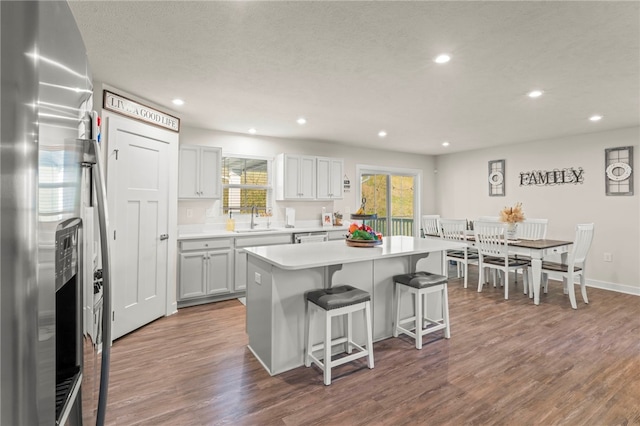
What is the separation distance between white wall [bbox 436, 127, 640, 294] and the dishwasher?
3604 mm

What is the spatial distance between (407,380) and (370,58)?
251 centimetres

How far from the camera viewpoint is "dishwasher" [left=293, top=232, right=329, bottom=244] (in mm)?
4961

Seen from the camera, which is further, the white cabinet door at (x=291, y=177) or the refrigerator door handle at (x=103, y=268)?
the white cabinet door at (x=291, y=177)

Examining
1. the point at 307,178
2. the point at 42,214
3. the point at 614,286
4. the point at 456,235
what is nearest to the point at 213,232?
the point at 307,178

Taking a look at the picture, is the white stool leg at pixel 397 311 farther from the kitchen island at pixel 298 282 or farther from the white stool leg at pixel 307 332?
the white stool leg at pixel 307 332

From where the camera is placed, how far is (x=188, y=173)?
14.1 ft

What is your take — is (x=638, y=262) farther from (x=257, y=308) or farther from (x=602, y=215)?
(x=257, y=308)

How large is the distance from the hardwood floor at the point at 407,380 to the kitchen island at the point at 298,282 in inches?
6.7

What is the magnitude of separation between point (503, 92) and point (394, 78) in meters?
1.25

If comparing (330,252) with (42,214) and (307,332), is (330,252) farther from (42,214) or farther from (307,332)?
(42,214)

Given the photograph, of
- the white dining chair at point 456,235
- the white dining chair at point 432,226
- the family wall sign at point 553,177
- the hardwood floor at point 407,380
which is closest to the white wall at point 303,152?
the white dining chair at point 432,226

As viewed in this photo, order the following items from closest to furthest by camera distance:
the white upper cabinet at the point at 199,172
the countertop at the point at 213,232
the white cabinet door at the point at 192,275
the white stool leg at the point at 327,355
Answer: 1. the white stool leg at the point at 327,355
2. the white cabinet door at the point at 192,275
3. the countertop at the point at 213,232
4. the white upper cabinet at the point at 199,172

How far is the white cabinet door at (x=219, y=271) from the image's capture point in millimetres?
4188

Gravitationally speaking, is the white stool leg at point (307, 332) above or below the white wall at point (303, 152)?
below
